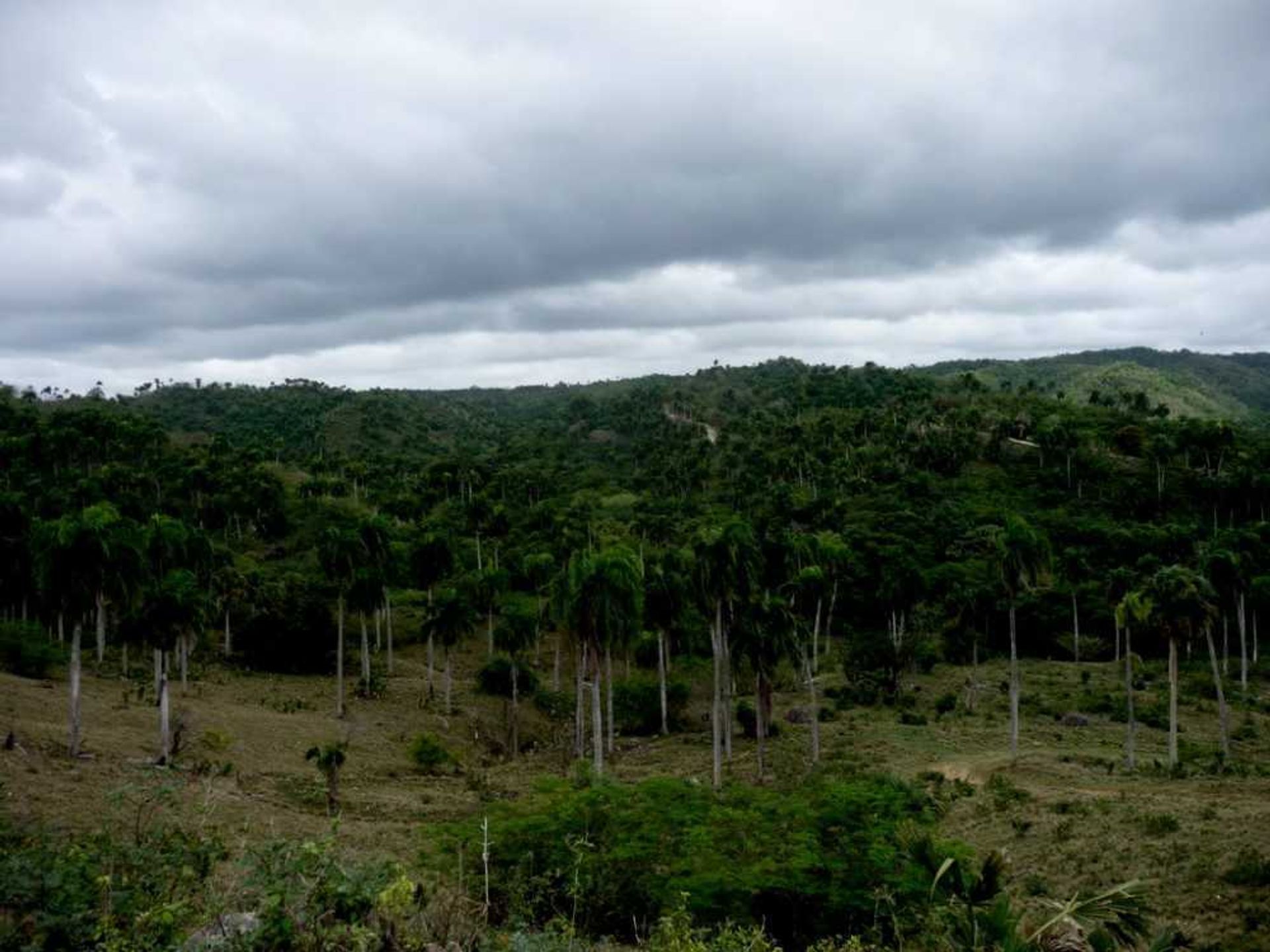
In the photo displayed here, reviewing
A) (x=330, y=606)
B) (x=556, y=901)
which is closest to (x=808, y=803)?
(x=556, y=901)

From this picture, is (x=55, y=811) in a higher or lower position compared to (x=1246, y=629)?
higher

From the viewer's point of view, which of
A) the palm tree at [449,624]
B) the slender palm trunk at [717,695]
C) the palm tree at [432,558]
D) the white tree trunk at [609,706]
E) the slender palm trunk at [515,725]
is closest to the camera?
the slender palm trunk at [717,695]

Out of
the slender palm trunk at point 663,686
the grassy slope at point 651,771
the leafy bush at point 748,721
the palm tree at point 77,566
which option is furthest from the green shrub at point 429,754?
the leafy bush at point 748,721

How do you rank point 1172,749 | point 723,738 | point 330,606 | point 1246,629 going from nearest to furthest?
point 1172,749 < point 723,738 < point 330,606 < point 1246,629

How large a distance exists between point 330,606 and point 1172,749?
196 feet

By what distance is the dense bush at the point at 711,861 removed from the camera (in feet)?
67.2

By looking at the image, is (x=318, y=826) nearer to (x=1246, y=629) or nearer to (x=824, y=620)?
(x=824, y=620)

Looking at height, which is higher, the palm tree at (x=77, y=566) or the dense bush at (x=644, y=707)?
the palm tree at (x=77, y=566)

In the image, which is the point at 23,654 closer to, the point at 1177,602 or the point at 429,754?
the point at 429,754

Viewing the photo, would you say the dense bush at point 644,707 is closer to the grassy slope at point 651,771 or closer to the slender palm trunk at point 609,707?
the grassy slope at point 651,771

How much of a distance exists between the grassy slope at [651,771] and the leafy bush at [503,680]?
1.32m

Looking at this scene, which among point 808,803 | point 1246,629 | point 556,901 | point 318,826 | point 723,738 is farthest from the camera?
point 1246,629

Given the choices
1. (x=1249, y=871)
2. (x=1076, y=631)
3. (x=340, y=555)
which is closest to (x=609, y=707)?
(x=340, y=555)

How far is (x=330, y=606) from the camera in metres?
68.7
